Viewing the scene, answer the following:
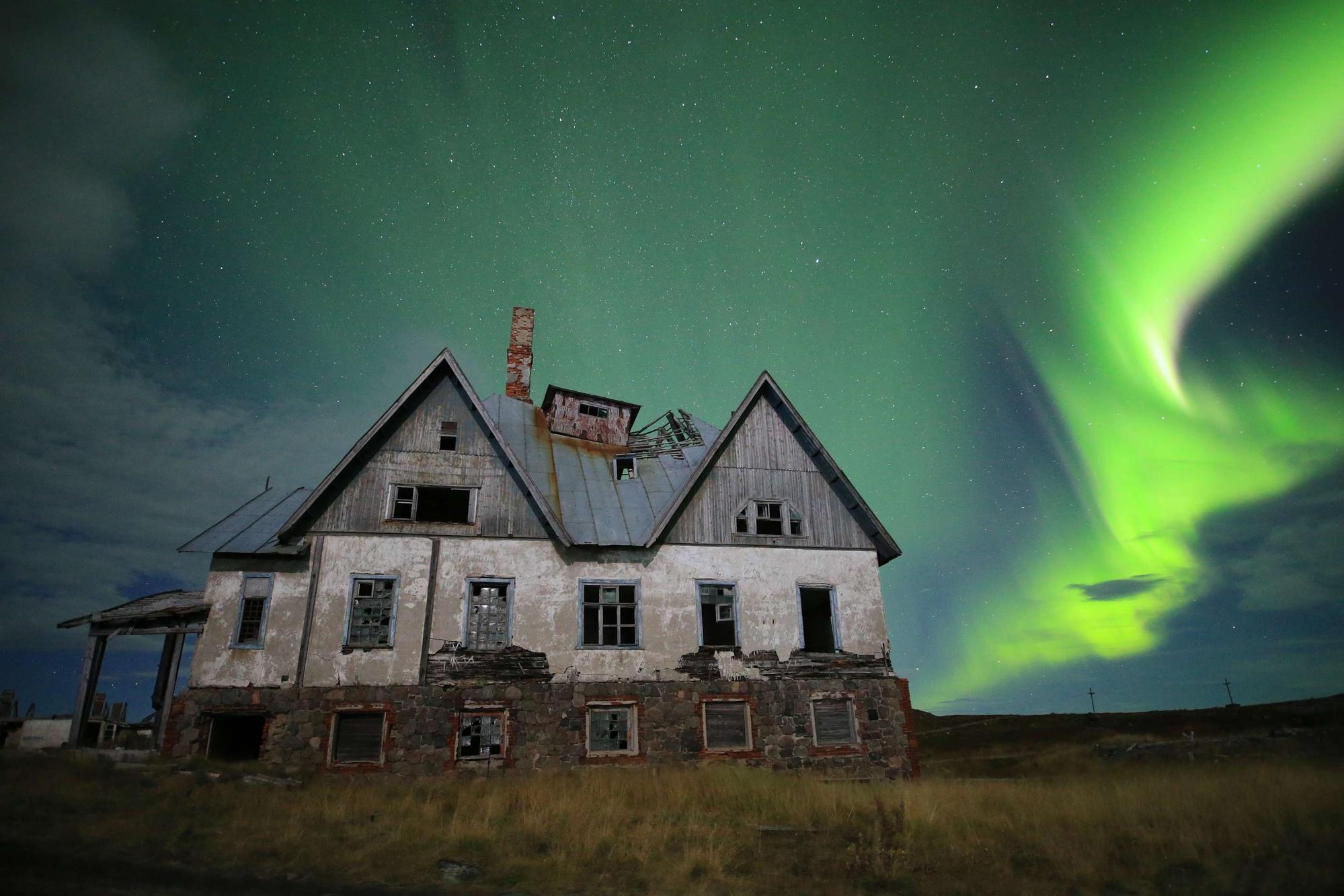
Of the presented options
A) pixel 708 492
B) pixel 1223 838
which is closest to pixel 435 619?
pixel 708 492

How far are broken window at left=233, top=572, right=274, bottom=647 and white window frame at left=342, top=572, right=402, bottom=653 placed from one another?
1.86 m

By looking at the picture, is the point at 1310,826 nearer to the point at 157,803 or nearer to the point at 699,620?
the point at 699,620

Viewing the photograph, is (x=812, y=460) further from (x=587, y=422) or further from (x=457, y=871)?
(x=457, y=871)

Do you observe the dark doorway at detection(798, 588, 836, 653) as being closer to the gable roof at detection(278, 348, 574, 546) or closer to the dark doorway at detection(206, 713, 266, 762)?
the gable roof at detection(278, 348, 574, 546)

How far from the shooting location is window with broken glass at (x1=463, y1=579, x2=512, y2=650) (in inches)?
730

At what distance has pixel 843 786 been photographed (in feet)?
51.6

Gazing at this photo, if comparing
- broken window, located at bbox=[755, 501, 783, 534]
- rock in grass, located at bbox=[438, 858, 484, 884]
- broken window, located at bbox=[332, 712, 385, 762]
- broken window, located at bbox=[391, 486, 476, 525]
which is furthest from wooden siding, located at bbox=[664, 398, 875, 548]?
rock in grass, located at bbox=[438, 858, 484, 884]

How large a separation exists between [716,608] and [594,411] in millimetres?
8500

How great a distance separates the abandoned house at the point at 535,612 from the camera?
17.5 metres

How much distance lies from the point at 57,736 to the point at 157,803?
2298 cm

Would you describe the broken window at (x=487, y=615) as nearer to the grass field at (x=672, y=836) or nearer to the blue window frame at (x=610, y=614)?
the blue window frame at (x=610, y=614)

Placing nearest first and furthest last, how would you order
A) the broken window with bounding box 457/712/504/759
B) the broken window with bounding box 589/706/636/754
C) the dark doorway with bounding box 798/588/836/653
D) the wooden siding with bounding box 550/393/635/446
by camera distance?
the broken window with bounding box 457/712/504/759 < the broken window with bounding box 589/706/636/754 < the dark doorway with bounding box 798/588/836/653 < the wooden siding with bounding box 550/393/635/446

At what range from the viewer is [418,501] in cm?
1980

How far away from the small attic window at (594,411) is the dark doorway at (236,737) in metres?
12.8
